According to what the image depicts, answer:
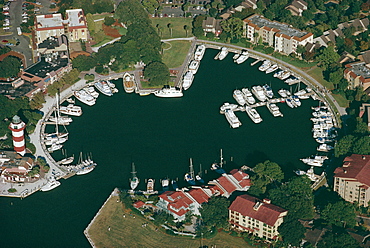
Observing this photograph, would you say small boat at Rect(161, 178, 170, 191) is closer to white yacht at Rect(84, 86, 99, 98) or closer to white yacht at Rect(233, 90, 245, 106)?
white yacht at Rect(233, 90, 245, 106)

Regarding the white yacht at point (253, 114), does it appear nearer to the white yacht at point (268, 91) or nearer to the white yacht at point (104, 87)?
the white yacht at point (268, 91)

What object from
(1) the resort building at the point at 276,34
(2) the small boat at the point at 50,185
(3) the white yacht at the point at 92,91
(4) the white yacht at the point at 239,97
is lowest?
(2) the small boat at the point at 50,185

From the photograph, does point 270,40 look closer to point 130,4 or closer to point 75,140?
point 130,4

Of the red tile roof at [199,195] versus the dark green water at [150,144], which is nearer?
the red tile roof at [199,195]

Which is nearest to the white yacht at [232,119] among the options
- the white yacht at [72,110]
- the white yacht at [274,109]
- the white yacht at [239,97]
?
the white yacht at [239,97]

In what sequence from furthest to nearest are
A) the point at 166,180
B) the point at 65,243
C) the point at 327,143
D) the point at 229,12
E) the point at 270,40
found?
1. the point at 229,12
2. the point at 270,40
3. the point at 327,143
4. the point at 166,180
5. the point at 65,243

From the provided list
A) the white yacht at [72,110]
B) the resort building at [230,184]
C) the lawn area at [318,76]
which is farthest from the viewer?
the lawn area at [318,76]

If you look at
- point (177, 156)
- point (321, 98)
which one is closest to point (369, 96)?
point (321, 98)
